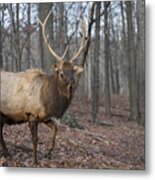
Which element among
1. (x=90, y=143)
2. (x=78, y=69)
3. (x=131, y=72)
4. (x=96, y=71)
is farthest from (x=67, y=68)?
(x=90, y=143)

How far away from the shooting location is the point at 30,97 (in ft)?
10.6

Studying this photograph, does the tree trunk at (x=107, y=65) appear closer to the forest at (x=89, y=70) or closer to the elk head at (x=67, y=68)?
the forest at (x=89, y=70)

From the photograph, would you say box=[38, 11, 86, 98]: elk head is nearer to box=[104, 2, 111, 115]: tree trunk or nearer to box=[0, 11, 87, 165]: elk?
box=[0, 11, 87, 165]: elk

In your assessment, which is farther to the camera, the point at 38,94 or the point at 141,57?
the point at 38,94

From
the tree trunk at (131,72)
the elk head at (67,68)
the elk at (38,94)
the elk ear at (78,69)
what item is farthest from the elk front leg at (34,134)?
the tree trunk at (131,72)

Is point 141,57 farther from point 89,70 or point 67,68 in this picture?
point 67,68

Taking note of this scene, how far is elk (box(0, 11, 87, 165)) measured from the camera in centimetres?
317

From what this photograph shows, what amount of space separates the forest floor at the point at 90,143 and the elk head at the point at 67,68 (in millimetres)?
142

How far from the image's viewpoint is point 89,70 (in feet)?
10.3

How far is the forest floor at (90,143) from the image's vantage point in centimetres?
309

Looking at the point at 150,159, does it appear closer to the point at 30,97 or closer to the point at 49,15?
the point at 30,97

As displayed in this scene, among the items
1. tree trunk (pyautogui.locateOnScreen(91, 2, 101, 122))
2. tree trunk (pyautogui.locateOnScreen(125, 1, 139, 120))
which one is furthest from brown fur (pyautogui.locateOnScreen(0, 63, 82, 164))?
tree trunk (pyautogui.locateOnScreen(125, 1, 139, 120))

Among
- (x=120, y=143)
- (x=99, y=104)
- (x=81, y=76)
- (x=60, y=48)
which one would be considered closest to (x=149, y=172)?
(x=120, y=143)

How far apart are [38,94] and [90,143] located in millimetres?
512
